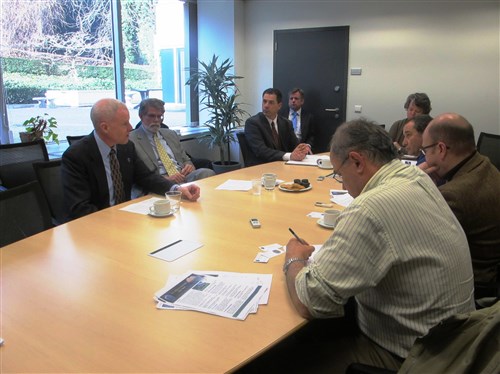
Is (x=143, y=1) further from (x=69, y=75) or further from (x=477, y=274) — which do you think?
(x=477, y=274)

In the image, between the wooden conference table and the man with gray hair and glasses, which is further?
the man with gray hair and glasses

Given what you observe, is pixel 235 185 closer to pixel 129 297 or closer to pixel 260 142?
pixel 260 142

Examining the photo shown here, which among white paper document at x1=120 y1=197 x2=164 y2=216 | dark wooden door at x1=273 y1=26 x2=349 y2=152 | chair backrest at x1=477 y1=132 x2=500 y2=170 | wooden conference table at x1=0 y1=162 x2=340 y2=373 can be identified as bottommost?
wooden conference table at x1=0 y1=162 x2=340 y2=373

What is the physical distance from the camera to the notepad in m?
1.56

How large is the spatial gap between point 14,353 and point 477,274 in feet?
5.84

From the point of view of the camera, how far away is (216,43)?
20.1 feet

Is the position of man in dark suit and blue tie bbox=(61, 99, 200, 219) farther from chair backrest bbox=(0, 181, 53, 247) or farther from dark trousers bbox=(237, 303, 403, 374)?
dark trousers bbox=(237, 303, 403, 374)

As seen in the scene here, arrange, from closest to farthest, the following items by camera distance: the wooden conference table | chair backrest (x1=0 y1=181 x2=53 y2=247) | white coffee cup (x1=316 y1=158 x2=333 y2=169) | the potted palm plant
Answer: the wooden conference table < chair backrest (x1=0 y1=181 x2=53 y2=247) < white coffee cup (x1=316 y1=158 x2=333 y2=169) < the potted palm plant

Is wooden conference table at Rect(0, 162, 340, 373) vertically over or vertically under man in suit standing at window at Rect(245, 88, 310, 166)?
under

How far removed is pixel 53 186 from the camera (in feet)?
7.86

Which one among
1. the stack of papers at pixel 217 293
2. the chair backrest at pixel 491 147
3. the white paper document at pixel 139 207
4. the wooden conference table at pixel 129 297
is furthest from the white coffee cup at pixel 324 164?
the stack of papers at pixel 217 293

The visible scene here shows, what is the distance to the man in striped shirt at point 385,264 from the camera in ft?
3.75

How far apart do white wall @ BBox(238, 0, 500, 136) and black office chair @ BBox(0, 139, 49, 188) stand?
3926 millimetres

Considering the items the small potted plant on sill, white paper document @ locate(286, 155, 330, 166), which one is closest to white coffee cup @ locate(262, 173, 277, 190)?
white paper document @ locate(286, 155, 330, 166)
